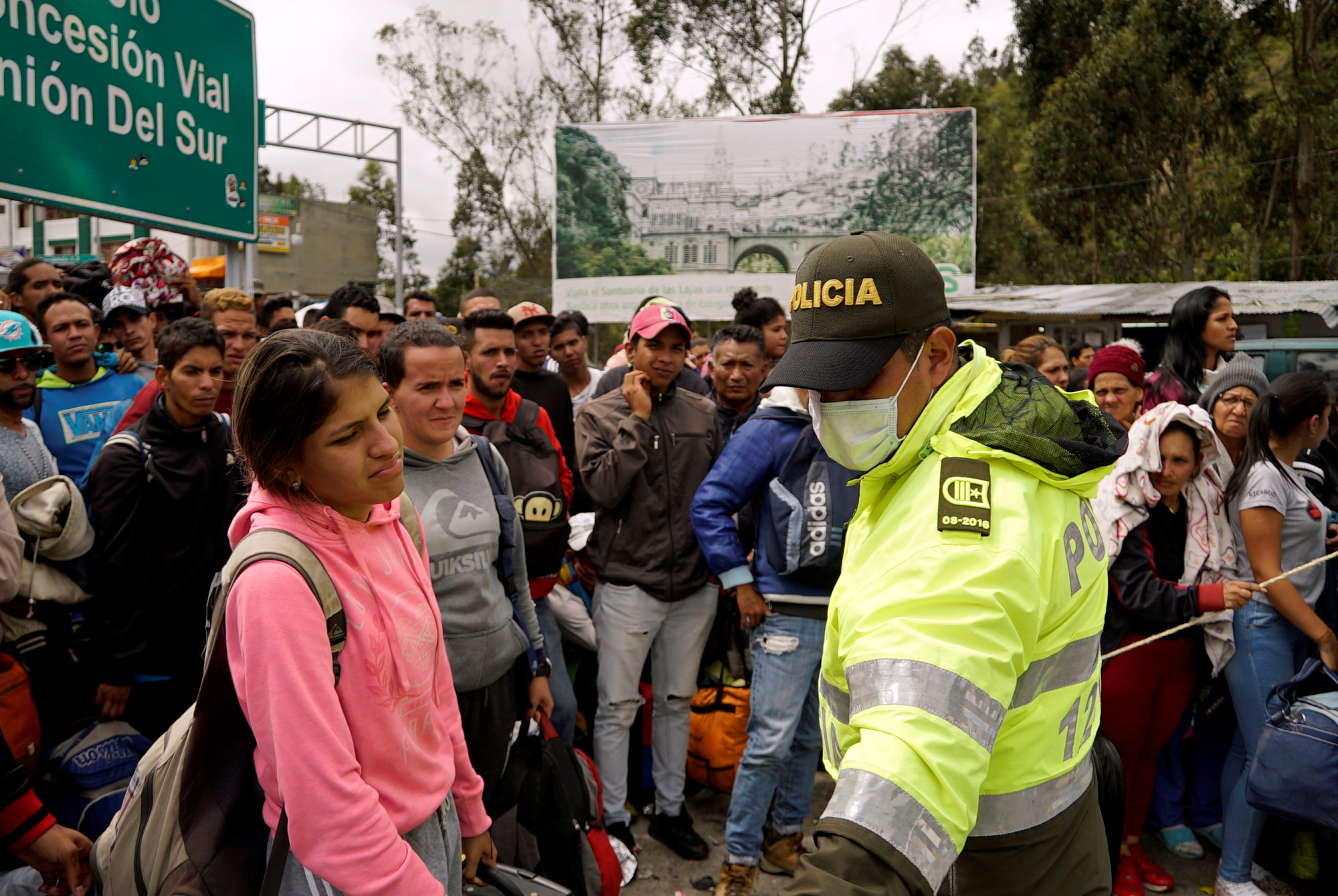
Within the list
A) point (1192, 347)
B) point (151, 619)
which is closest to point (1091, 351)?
point (1192, 347)

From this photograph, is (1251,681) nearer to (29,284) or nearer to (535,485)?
(535,485)

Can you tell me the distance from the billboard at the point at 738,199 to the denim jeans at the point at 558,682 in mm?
13577

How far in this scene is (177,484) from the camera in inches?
121

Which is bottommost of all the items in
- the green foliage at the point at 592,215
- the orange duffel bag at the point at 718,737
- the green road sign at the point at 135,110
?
the orange duffel bag at the point at 718,737

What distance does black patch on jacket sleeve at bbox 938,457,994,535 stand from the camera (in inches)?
47.3

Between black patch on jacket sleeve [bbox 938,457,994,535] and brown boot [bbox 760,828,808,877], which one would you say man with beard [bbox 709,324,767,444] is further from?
black patch on jacket sleeve [bbox 938,457,994,535]

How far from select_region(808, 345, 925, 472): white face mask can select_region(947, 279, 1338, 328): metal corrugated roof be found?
13.8 meters

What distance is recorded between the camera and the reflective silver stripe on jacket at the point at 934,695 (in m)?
1.07

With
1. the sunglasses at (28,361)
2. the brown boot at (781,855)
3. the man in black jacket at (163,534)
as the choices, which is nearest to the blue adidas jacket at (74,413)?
the sunglasses at (28,361)

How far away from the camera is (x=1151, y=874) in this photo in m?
3.74

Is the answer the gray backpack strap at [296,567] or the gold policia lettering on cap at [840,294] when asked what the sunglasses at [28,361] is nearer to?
the gray backpack strap at [296,567]

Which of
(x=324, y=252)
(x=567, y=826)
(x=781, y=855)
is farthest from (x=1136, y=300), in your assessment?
(x=324, y=252)

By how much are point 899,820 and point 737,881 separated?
2.80 metres

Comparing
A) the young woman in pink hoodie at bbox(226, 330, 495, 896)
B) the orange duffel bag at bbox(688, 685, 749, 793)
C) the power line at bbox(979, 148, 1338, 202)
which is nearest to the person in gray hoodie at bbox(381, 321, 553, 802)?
the young woman in pink hoodie at bbox(226, 330, 495, 896)
